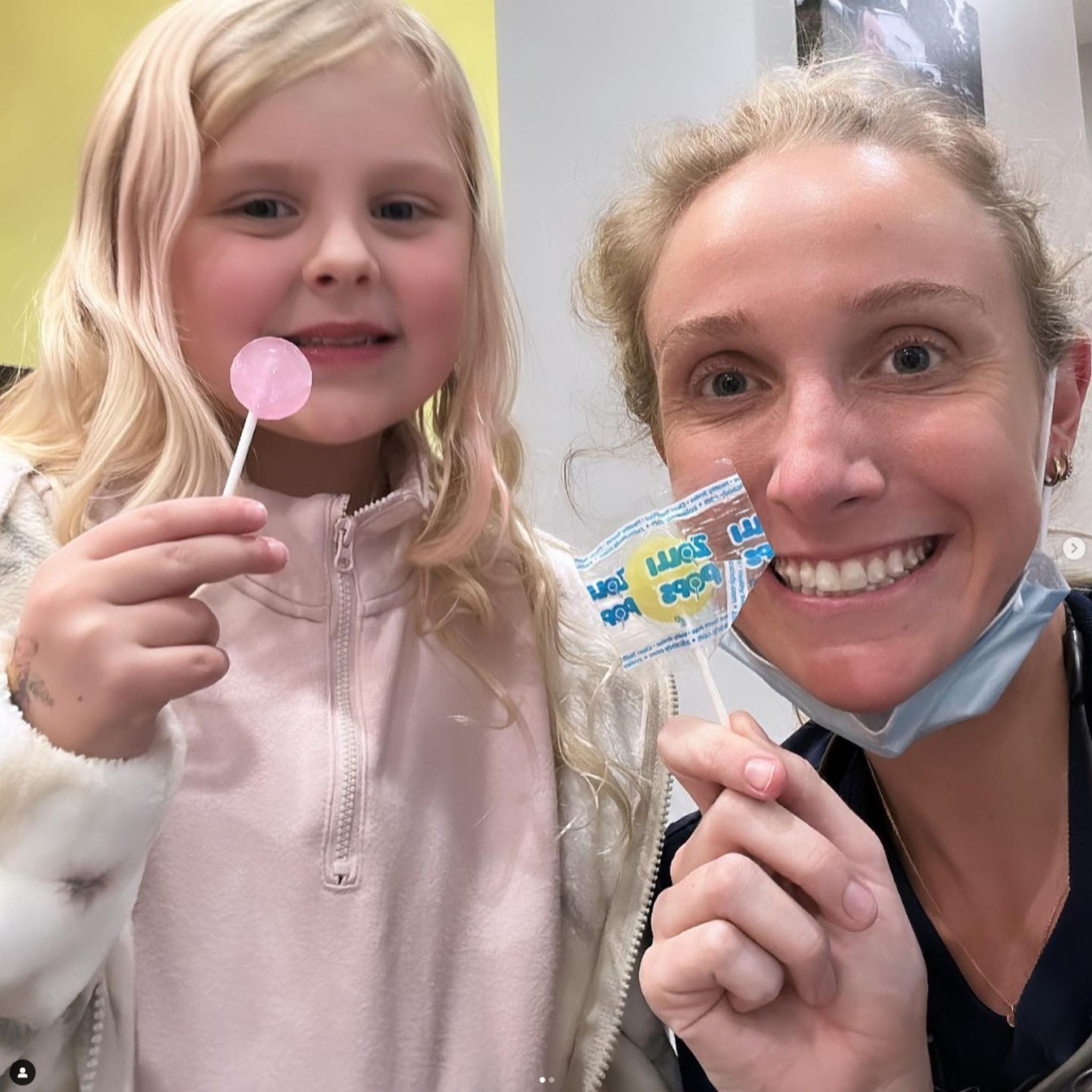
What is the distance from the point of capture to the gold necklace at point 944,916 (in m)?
0.91

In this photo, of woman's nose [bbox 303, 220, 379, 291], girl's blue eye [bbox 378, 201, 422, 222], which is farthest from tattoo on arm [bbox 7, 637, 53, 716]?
girl's blue eye [bbox 378, 201, 422, 222]

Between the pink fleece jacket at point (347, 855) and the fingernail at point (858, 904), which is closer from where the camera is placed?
the fingernail at point (858, 904)

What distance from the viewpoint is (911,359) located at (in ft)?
2.87

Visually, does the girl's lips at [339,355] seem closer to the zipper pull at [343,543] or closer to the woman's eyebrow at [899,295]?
the zipper pull at [343,543]

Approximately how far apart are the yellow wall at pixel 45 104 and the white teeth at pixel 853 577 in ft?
4.45

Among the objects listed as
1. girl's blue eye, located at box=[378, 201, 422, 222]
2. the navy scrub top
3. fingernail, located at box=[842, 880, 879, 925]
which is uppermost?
girl's blue eye, located at box=[378, 201, 422, 222]

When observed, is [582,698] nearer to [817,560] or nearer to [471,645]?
[471,645]

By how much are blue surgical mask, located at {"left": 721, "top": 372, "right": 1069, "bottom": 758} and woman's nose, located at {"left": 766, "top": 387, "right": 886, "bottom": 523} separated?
0.44 ft

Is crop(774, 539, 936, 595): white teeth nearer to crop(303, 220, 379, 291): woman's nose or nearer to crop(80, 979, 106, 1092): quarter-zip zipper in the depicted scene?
crop(303, 220, 379, 291): woman's nose

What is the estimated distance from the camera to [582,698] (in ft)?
3.40

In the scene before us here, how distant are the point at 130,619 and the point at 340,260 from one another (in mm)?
360

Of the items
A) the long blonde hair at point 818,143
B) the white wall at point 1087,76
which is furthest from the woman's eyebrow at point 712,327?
the white wall at point 1087,76

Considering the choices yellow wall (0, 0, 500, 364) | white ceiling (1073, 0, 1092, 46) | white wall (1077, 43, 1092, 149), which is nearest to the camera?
yellow wall (0, 0, 500, 364)

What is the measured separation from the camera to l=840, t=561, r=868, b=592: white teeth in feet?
2.81
